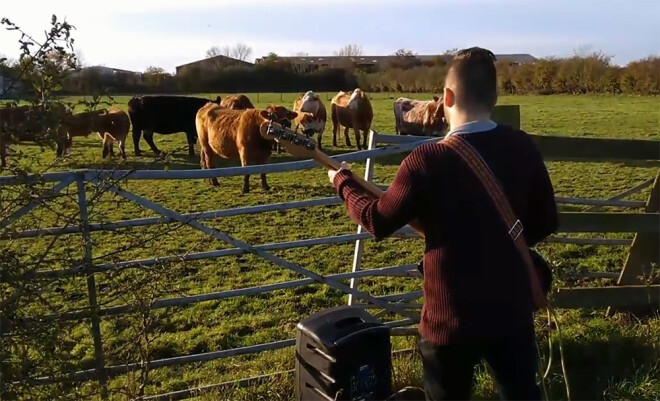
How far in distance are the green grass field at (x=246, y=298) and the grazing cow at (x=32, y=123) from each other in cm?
11

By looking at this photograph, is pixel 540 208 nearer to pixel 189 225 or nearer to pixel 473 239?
pixel 473 239

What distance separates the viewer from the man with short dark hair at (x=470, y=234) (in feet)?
7.57

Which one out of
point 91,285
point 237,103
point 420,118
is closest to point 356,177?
point 91,285

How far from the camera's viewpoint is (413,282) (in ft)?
22.6

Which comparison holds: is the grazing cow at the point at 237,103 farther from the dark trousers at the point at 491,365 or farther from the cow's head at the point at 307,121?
the dark trousers at the point at 491,365

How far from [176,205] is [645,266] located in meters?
7.82

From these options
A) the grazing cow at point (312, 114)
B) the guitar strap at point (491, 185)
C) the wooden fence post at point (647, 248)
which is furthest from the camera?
the grazing cow at point (312, 114)

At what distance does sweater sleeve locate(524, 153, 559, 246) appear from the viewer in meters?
2.46

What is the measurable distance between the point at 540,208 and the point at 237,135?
1064 cm

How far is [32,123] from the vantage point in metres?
2.88

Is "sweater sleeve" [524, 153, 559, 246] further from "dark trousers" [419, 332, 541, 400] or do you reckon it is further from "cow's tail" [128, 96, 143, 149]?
"cow's tail" [128, 96, 143, 149]

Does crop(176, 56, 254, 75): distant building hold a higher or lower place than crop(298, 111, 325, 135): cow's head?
higher

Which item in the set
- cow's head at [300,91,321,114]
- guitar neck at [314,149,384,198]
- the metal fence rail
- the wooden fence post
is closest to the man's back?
guitar neck at [314,149,384,198]

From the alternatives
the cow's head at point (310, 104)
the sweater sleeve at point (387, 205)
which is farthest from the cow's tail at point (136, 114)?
the sweater sleeve at point (387, 205)
